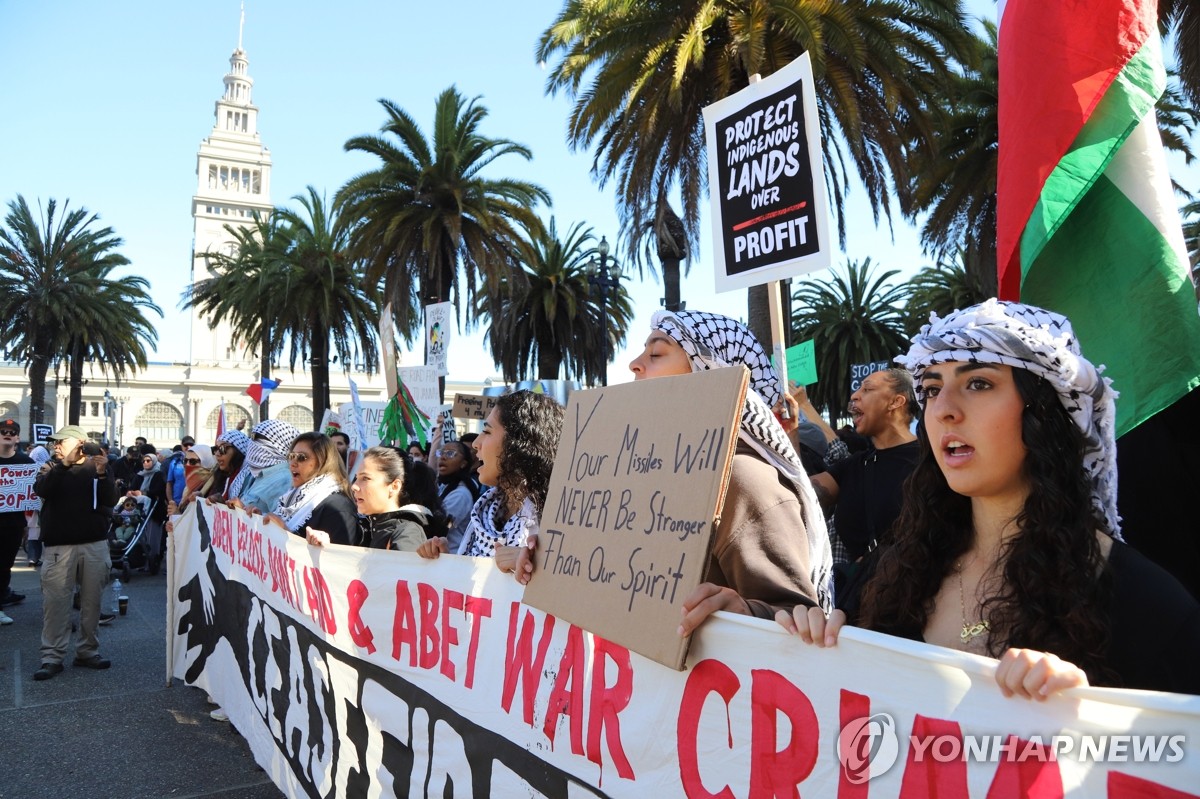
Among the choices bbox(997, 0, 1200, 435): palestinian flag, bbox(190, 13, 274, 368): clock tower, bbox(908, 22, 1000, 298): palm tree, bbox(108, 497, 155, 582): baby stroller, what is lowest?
bbox(108, 497, 155, 582): baby stroller

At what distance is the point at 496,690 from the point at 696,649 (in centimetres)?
87

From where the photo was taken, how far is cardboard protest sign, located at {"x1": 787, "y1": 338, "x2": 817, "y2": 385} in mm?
7620

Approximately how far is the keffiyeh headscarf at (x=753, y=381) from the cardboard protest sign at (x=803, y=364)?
508 cm

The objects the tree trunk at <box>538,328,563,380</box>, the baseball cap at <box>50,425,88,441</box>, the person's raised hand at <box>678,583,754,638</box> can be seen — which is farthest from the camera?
the tree trunk at <box>538,328,563,380</box>

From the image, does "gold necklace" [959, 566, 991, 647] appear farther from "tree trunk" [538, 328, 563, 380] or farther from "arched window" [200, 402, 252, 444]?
"arched window" [200, 402, 252, 444]

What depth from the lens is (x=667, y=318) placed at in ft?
8.34

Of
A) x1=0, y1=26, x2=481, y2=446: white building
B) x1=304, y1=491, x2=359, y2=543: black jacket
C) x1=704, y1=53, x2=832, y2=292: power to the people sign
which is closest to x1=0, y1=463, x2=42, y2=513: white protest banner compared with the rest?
x1=304, y1=491, x2=359, y2=543: black jacket

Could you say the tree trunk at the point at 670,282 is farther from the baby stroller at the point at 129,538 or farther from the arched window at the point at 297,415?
the arched window at the point at 297,415

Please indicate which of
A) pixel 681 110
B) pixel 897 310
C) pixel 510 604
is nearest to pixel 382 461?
pixel 510 604

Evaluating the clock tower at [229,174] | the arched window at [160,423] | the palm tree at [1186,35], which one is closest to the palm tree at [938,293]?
the palm tree at [1186,35]

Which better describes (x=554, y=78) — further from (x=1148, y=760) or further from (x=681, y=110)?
(x=1148, y=760)

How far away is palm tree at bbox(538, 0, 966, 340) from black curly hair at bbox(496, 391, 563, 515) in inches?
337

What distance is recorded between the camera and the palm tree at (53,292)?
93.5ft

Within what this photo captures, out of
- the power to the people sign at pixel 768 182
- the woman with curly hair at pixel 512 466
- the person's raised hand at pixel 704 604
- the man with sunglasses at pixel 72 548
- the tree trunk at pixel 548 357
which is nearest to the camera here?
the person's raised hand at pixel 704 604
